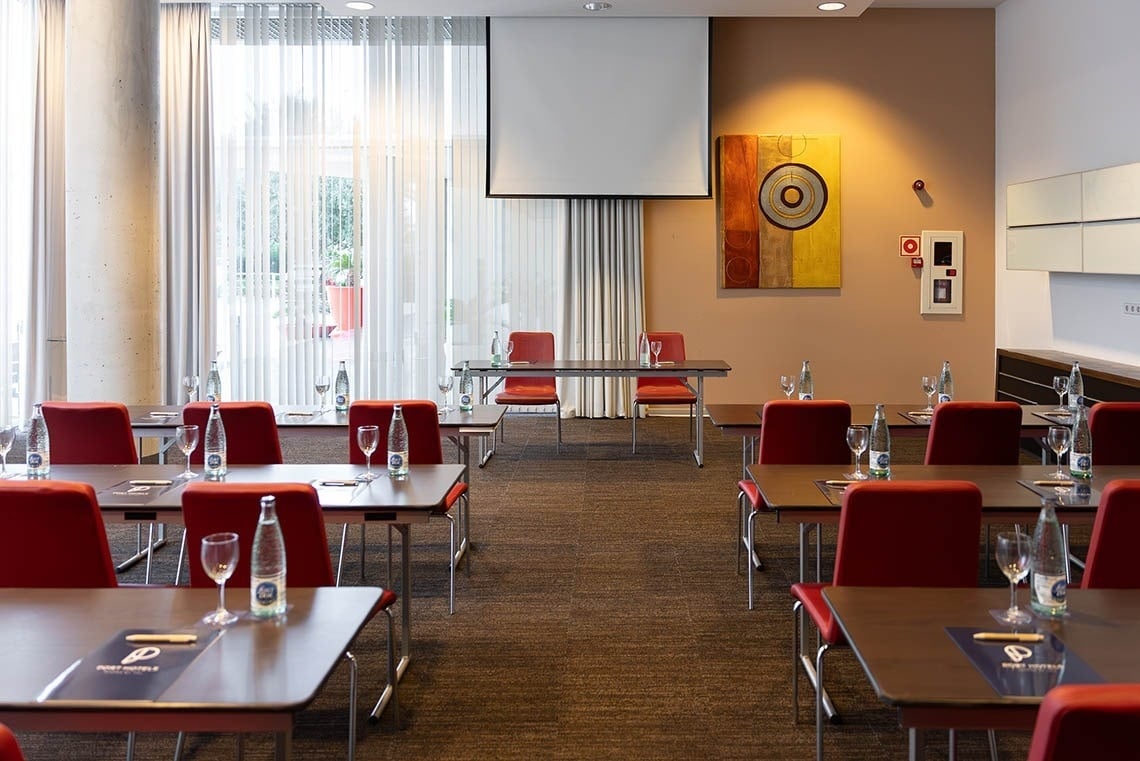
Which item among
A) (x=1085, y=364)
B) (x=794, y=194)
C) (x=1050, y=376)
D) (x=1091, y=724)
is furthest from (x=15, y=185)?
(x=1091, y=724)

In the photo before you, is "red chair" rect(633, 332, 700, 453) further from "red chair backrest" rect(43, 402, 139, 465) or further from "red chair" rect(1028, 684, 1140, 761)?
"red chair" rect(1028, 684, 1140, 761)

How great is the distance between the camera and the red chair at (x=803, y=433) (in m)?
4.96

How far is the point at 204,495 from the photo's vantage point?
116 inches

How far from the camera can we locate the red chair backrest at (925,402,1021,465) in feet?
15.8

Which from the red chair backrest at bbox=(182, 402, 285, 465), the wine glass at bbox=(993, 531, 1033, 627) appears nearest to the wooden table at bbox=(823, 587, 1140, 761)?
the wine glass at bbox=(993, 531, 1033, 627)

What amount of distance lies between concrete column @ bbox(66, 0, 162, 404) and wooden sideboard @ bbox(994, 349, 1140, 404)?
6.32 meters

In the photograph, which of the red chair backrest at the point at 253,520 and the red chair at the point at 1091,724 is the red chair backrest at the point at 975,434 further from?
the red chair at the point at 1091,724

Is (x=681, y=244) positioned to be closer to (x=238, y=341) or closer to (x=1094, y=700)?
(x=238, y=341)

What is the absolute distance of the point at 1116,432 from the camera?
469cm

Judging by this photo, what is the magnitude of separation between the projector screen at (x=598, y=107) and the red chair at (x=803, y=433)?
4.77 meters

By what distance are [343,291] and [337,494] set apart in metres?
6.57

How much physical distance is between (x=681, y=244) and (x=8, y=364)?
5.87 meters

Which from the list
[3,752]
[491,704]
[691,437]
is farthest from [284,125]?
[3,752]

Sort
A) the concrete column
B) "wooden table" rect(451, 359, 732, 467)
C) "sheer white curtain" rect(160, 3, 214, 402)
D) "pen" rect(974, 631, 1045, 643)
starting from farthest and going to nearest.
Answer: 1. "sheer white curtain" rect(160, 3, 214, 402)
2. "wooden table" rect(451, 359, 732, 467)
3. the concrete column
4. "pen" rect(974, 631, 1045, 643)
